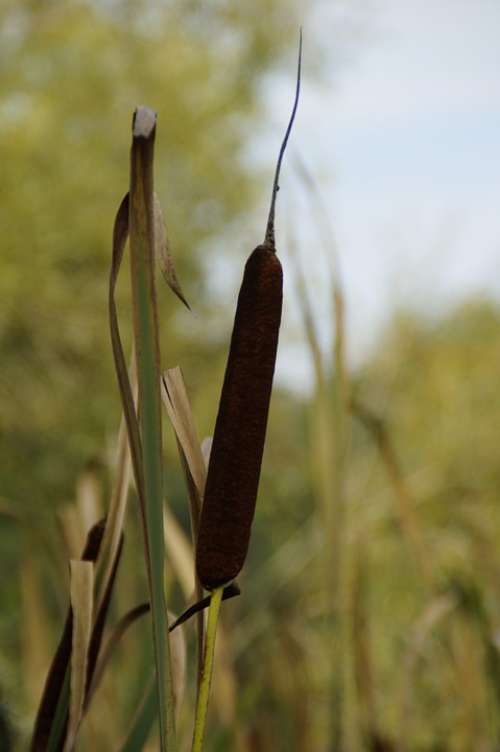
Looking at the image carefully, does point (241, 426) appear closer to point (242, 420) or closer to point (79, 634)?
point (242, 420)

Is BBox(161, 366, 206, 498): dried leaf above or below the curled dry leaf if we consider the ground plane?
below

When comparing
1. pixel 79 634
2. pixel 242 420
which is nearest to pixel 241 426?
pixel 242 420

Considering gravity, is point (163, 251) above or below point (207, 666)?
above

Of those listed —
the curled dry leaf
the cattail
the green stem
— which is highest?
the curled dry leaf

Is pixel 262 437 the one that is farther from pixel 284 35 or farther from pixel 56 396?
pixel 284 35

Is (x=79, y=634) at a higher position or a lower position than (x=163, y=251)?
lower
